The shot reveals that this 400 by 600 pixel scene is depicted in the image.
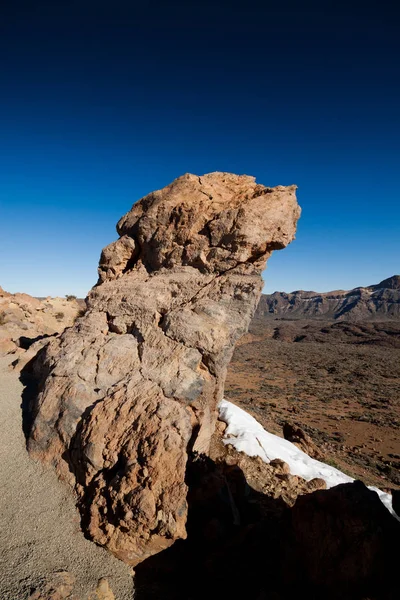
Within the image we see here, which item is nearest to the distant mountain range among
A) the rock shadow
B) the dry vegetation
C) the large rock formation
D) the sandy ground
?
the dry vegetation

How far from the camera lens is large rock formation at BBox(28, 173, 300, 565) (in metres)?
6.29

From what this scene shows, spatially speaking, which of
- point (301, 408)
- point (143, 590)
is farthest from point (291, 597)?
point (301, 408)

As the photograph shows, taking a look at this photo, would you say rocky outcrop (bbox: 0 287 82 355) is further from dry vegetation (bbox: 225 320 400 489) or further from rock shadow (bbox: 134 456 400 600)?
dry vegetation (bbox: 225 320 400 489)

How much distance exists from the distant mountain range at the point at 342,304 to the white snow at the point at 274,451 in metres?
124

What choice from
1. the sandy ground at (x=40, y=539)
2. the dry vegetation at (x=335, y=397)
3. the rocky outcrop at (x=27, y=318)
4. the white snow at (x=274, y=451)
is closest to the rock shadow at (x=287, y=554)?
the sandy ground at (x=40, y=539)

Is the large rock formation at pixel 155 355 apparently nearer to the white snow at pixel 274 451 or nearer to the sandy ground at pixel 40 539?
the sandy ground at pixel 40 539

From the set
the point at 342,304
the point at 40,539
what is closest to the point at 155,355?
the point at 40,539

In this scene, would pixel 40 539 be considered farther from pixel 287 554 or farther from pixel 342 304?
pixel 342 304

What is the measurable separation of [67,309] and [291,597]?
2662 centimetres

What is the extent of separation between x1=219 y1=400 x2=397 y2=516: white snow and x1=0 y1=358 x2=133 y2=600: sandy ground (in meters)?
5.94

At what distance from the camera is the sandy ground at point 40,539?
5.33 metres

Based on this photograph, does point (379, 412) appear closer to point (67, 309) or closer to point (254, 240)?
point (254, 240)

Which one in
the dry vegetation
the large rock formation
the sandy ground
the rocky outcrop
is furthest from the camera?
the dry vegetation

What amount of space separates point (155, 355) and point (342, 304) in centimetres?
15690
